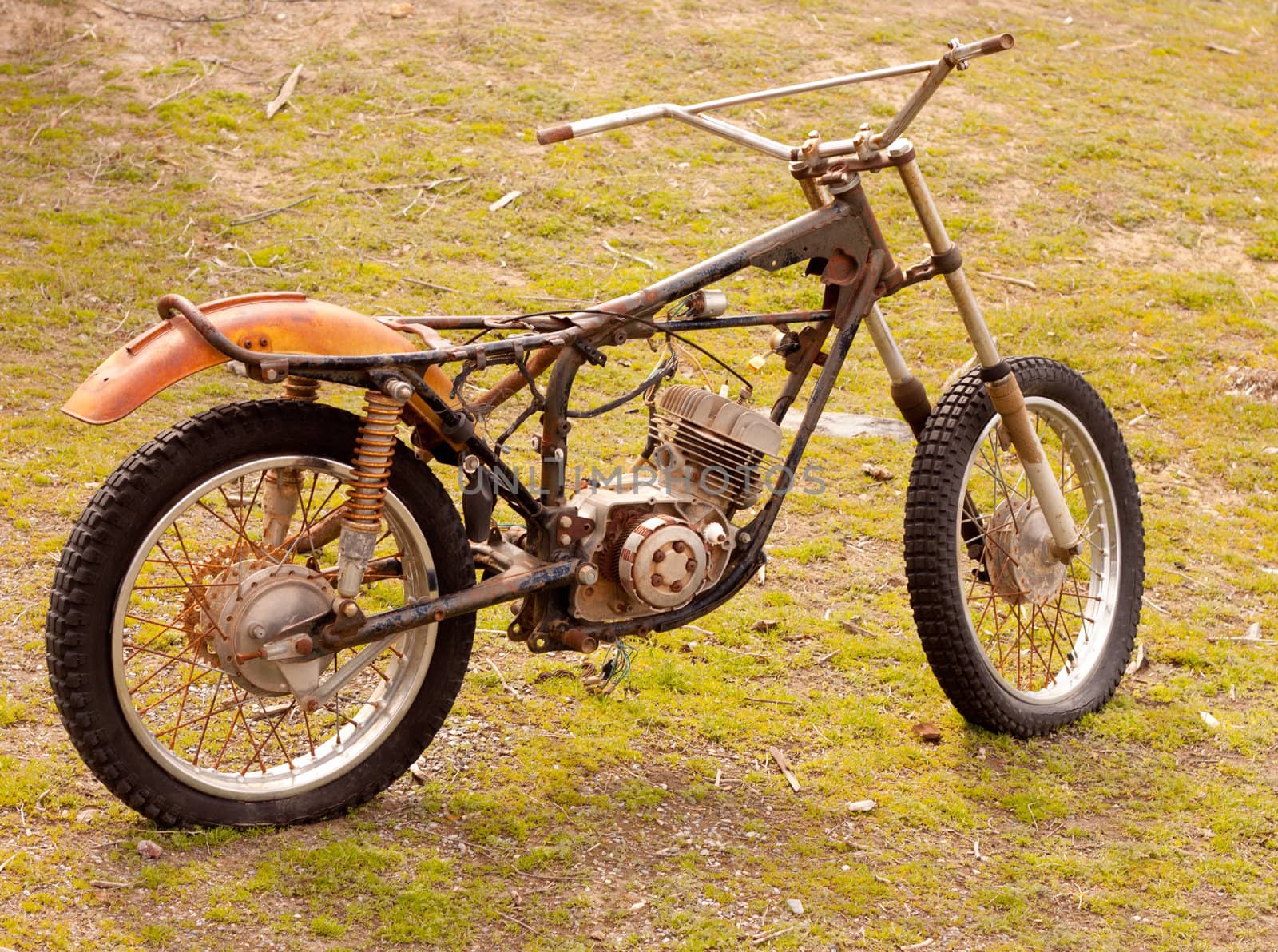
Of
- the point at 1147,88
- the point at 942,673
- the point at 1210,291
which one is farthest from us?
the point at 1147,88

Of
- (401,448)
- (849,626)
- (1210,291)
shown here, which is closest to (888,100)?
(1210,291)

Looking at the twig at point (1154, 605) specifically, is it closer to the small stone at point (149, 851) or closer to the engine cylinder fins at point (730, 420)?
the engine cylinder fins at point (730, 420)

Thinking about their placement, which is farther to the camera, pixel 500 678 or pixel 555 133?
pixel 500 678

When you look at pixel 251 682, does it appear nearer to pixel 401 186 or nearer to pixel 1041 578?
pixel 1041 578

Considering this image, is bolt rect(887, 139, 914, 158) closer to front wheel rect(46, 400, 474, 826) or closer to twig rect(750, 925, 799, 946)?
front wheel rect(46, 400, 474, 826)

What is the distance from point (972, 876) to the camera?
4191 millimetres

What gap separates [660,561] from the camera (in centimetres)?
425

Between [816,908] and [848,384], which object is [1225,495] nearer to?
[848,384]

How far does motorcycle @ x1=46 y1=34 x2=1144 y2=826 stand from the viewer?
3686 millimetres

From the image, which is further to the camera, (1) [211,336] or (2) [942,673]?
(2) [942,673]

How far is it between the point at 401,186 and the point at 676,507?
565 centimetres

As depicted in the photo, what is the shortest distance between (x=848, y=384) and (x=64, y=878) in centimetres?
509

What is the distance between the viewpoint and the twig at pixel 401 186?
932 centimetres

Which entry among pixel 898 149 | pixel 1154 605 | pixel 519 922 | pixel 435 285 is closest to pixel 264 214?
pixel 435 285
